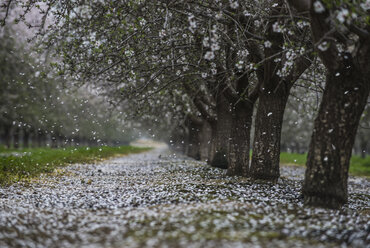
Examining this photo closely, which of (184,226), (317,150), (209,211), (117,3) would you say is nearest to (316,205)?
(317,150)

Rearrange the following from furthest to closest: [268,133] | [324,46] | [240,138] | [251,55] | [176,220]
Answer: [240,138] < [268,133] < [251,55] < [324,46] < [176,220]

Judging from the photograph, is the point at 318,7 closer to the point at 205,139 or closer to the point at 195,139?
the point at 205,139

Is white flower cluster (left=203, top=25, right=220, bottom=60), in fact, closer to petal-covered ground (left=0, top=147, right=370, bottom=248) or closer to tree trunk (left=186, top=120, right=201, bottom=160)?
petal-covered ground (left=0, top=147, right=370, bottom=248)

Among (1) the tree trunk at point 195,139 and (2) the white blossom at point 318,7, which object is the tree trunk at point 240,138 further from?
(1) the tree trunk at point 195,139

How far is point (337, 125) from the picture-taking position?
7.98 meters

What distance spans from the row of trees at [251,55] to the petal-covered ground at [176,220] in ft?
4.68

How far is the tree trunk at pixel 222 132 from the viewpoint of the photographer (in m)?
17.7

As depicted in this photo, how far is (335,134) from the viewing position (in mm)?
8008

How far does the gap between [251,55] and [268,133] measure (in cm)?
263

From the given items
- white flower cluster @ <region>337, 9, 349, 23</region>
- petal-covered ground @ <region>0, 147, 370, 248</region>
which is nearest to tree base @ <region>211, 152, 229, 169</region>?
petal-covered ground @ <region>0, 147, 370, 248</region>

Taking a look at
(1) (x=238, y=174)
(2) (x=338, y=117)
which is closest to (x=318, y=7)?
(2) (x=338, y=117)

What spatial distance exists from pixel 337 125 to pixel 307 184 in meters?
1.57

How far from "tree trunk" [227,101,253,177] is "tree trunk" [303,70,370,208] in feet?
18.8

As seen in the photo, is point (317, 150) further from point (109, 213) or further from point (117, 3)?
point (117, 3)
